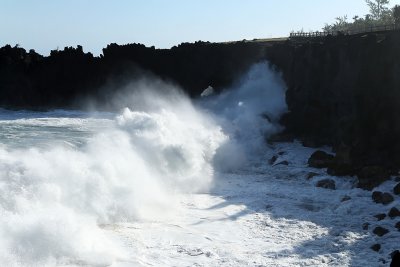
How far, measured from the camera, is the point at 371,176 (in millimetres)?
23781

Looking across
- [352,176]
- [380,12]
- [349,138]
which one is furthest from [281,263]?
[380,12]

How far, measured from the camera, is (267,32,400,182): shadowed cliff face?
87.7ft

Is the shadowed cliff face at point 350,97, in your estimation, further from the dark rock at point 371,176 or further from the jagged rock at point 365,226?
the jagged rock at point 365,226

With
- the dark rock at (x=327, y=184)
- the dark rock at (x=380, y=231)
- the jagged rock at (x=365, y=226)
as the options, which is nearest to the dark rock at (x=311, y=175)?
the dark rock at (x=327, y=184)

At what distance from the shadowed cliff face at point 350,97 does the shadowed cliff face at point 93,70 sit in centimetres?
1171

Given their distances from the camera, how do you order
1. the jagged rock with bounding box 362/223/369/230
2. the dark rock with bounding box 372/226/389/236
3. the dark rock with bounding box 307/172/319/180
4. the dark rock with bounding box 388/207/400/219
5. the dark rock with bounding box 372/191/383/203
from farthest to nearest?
the dark rock with bounding box 307/172/319/180 → the dark rock with bounding box 372/191/383/203 → the dark rock with bounding box 388/207/400/219 → the jagged rock with bounding box 362/223/369/230 → the dark rock with bounding box 372/226/389/236

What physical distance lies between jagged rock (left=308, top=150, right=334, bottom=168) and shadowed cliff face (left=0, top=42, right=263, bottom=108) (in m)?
19.6

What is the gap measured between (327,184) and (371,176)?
6.60 ft

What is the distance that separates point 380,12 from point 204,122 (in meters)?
53.2

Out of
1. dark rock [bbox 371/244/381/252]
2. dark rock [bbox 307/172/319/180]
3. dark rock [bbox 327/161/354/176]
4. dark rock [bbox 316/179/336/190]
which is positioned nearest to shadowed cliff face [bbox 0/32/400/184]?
dark rock [bbox 327/161/354/176]

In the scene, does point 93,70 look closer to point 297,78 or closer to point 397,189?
point 297,78

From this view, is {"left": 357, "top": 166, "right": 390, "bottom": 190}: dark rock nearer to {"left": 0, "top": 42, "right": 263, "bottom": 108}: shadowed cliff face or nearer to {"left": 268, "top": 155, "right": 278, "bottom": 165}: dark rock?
{"left": 268, "top": 155, "right": 278, "bottom": 165}: dark rock

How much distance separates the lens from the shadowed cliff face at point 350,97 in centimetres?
2673

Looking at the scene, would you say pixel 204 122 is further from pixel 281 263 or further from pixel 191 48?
pixel 281 263
